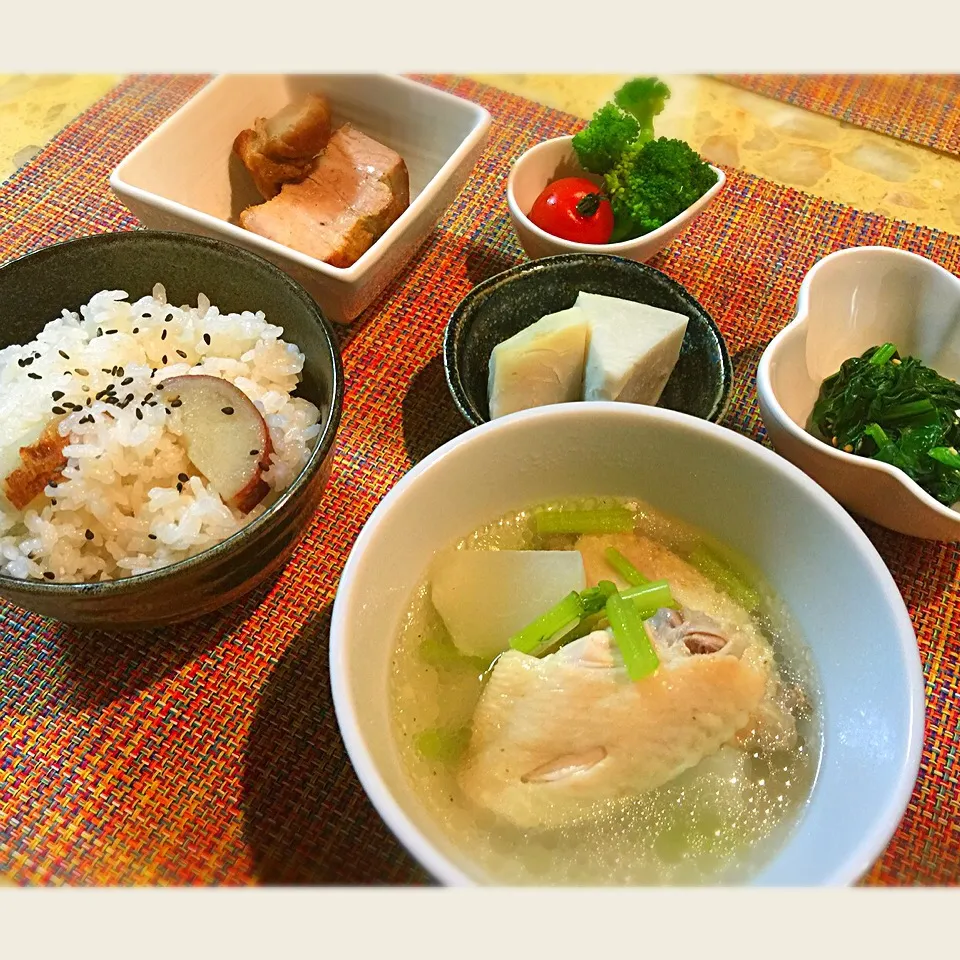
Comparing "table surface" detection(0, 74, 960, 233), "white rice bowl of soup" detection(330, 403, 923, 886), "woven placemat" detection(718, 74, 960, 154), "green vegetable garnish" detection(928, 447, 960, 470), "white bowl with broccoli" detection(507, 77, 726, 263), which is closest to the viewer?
"white rice bowl of soup" detection(330, 403, 923, 886)

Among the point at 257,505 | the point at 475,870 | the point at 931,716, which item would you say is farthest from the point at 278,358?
the point at 931,716

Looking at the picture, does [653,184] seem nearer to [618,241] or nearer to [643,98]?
[618,241]

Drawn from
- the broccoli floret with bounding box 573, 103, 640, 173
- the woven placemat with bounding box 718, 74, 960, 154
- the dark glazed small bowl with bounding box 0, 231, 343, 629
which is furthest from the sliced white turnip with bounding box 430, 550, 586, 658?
the woven placemat with bounding box 718, 74, 960, 154

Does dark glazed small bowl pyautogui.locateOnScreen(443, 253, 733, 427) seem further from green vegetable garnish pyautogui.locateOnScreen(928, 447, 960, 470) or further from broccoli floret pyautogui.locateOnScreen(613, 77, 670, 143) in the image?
broccoli floret pyautogui.locateOnScreen(613, 77, 670, 143)

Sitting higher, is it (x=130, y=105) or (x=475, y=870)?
Answer: (x=130, y=105)

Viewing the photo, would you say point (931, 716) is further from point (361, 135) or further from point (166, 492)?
point (361, 135)
